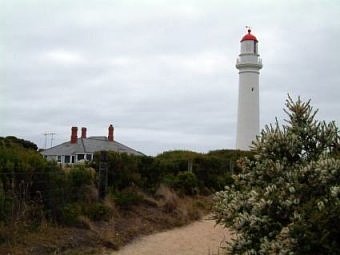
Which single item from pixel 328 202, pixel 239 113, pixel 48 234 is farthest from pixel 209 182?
pixel 239 113

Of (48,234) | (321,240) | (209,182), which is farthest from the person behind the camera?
(209,182)

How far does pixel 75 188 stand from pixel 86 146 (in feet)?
99.0

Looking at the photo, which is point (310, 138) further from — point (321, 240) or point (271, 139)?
point (321, 240)

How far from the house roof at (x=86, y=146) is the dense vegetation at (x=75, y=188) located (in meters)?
23.7

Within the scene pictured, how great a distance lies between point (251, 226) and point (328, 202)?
37.4 inches

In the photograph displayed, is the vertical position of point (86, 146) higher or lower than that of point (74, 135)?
lower

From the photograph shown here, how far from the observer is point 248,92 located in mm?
38219

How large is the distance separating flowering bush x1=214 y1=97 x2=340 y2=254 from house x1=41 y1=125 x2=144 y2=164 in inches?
1345

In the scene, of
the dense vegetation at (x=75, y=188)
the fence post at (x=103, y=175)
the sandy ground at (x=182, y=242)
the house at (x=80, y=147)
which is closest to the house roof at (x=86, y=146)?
the house at (x=80, y=147)

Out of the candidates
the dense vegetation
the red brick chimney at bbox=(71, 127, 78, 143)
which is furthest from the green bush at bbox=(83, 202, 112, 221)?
the red brick chimney at bbox=(71, 127, 78, 143)

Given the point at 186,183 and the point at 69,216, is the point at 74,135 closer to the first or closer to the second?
the point at 186,183

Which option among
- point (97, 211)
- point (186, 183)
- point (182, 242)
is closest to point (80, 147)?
point (186, 183)

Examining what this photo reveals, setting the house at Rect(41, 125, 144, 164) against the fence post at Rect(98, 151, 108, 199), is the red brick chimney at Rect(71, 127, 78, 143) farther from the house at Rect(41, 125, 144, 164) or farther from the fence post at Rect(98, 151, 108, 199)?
the fence post at Rect(98, 151, 108, 199)

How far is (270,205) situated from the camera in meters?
6.00
